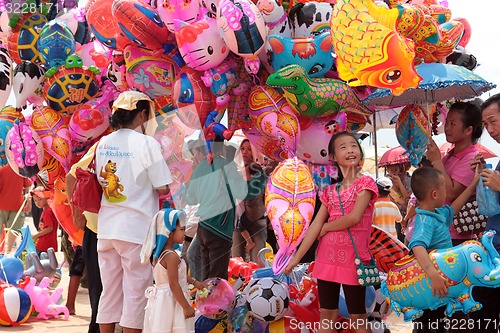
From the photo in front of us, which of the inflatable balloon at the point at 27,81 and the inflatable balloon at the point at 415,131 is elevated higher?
the inflatable balloon at the point at 27,81

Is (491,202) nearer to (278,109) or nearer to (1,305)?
(278,109)

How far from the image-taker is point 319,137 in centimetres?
471

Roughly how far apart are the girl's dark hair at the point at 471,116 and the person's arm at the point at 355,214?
0.91 meters

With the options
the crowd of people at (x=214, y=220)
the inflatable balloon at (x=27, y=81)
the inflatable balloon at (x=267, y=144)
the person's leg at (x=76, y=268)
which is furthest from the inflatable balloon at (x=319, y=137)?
the person's leg at (x=76, y=268)

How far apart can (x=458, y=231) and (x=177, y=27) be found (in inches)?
89.2

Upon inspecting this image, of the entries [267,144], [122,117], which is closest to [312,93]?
[267,144]

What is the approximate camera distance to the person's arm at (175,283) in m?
4.14

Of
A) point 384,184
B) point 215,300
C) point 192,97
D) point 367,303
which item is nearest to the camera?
point 367,303

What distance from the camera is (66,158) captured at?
5562 mm

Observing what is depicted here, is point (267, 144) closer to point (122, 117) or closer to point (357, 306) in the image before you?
point (122, 117)

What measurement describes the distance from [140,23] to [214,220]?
1623 millimetres

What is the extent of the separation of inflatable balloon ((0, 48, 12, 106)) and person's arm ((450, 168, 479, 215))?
3.92m

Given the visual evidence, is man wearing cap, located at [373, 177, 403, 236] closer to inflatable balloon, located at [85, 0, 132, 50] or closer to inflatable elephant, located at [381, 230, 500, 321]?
inflatable elephant, located at [381, 230, 500, 321]

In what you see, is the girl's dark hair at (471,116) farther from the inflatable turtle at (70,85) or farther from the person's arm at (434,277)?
the inflatable turtle at (70,85)
